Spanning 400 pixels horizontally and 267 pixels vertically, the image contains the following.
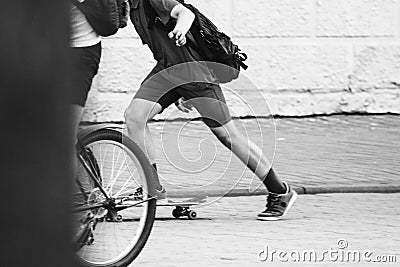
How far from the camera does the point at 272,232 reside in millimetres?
5707

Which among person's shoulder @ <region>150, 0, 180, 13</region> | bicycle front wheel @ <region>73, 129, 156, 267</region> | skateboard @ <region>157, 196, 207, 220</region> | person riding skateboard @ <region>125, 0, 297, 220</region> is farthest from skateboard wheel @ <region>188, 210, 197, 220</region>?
person's shoulder @ <region>150, 0, 180, 13</region>

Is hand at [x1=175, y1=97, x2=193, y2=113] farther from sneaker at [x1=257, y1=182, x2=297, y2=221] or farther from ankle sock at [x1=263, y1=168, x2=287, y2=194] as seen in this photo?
sneaker at [x1=257, y1=182, x2=297, y2=221]

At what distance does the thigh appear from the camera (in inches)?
233

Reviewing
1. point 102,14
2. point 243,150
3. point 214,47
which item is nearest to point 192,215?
point 243,150

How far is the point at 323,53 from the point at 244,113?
1.18m

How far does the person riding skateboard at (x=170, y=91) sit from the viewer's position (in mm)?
5836

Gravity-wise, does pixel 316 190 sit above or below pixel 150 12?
below

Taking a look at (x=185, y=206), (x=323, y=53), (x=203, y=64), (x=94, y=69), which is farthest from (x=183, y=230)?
(x=323, y=53)

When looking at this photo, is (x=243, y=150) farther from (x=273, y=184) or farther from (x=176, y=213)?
(x=176, y=213)

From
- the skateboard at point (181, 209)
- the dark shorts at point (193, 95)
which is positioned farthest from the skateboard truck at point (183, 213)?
the dark shorts at point (193, 95)

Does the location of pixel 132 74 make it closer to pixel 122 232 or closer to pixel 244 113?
pixel 244 113

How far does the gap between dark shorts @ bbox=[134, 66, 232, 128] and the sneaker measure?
1.92 ft

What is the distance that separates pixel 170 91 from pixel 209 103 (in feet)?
0.80

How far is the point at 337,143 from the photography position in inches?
372
